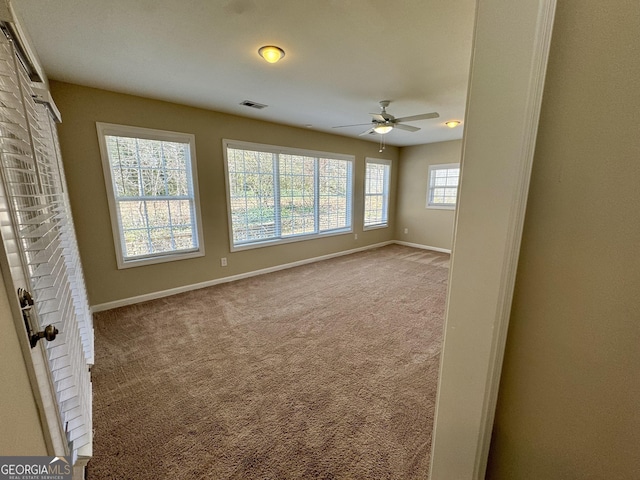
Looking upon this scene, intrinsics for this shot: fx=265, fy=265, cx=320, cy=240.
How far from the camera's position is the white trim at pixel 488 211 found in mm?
575

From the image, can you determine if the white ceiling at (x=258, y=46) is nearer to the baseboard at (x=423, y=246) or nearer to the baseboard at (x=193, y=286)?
the baseboard at (x=193, y=286)

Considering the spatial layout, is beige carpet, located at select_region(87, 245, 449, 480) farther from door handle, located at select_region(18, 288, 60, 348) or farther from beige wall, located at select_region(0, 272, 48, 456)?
door handle, located at select_region(18, 288, 60, 348)

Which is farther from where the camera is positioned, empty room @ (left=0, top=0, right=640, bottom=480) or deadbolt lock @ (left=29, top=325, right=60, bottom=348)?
deadbolt lock @ (left=29, top=325, right=60, bottom=348)

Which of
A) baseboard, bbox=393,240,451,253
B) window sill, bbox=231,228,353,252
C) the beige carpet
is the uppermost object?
window sill, bbox=231,228,353,252

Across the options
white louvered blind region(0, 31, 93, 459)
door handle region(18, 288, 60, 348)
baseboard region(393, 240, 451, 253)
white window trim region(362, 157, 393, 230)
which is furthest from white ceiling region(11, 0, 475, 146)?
baseboard region(393, 240, 451, 253)

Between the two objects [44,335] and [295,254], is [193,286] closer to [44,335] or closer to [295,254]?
[295,254]

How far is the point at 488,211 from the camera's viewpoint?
65 cm

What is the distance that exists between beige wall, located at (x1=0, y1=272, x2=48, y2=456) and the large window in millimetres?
3232

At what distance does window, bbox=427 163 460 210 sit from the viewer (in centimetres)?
559

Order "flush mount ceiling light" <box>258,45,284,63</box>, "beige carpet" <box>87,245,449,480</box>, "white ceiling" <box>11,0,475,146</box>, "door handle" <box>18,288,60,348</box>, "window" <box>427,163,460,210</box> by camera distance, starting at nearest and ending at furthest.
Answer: "door handle" <box>18,288,60,348</box>, "beige carpet" <box>87,245,449,480</box>, "white ceiling" <box>11,0,475,146</box>, "flush mount ceiling light" <box>258,45,284,63</box>, "window" <box>427,163,460,210</box>

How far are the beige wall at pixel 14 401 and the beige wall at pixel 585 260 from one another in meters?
1.24

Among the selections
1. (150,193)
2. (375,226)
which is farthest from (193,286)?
(375,226)

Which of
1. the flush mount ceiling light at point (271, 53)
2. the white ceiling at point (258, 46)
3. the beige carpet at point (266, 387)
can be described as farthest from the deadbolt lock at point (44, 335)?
the flush mount ceiling light at point (271, 53)

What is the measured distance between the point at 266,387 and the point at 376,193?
16.7ft
